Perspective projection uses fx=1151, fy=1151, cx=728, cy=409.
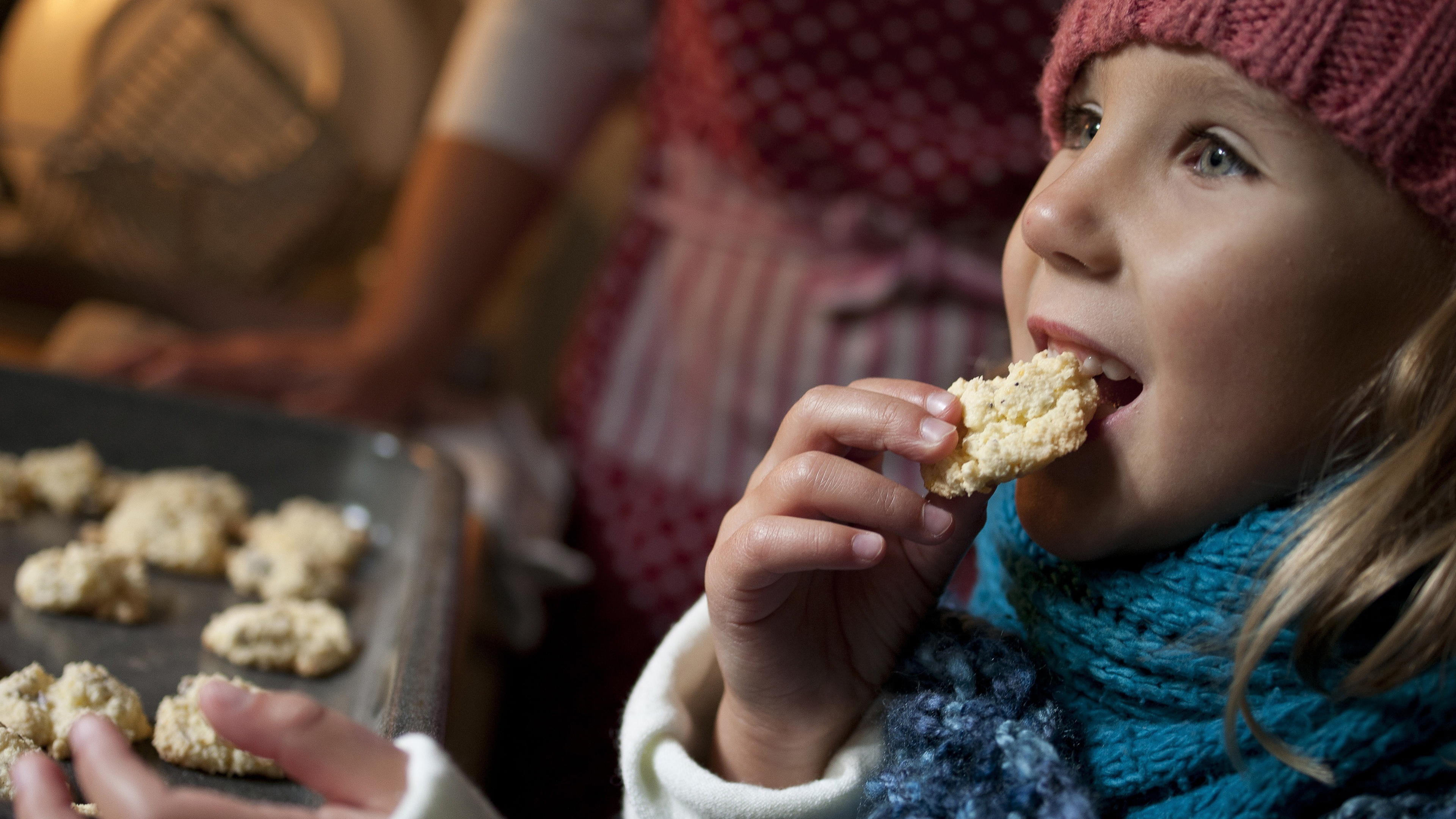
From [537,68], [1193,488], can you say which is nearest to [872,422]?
[1193,488]

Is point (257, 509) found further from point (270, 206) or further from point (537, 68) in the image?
point (270, 206)

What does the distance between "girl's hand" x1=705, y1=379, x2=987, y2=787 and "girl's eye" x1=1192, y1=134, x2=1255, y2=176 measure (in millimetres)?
151

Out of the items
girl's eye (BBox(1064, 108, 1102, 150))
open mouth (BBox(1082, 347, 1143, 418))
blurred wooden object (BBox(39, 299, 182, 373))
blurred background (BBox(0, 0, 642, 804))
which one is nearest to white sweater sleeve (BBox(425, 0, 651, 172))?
blurred background (BBox(0, 0, 642, 804))

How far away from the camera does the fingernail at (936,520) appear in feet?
1.75

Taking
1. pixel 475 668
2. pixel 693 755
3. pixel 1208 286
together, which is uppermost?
pixel 1208 286

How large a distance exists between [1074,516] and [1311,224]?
16 centimetres

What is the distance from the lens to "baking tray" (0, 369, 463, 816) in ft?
2.15

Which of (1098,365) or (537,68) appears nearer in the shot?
(1098,365)

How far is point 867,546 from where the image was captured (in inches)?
20.9

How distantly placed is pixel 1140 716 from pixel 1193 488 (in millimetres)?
131

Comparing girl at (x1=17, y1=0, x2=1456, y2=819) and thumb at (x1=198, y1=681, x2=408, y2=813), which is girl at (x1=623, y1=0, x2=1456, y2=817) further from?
thumb at (x1=198, y1=681, x2=408, y2=813)

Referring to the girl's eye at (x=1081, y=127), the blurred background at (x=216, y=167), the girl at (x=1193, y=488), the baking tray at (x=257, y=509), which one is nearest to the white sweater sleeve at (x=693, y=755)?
the girl at (x=1193, y=488)

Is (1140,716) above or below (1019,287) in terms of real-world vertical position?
below

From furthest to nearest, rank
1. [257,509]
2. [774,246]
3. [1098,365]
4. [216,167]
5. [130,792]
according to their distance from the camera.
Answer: [216,167] < [774,246] < [257,509] < [1098,365] < [130,792]
